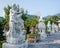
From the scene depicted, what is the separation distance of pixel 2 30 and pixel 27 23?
3021 mm

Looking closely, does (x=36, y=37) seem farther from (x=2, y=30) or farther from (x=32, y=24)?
(x=32, y=24)

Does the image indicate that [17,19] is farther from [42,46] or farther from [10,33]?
[42,46]

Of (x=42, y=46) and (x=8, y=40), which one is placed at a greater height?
(x=8, y=40)

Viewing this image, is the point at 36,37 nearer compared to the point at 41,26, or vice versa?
the point at 36,37

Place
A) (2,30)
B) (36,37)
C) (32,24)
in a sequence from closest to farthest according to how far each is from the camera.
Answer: (36,37)
(2,30)
(32,24)

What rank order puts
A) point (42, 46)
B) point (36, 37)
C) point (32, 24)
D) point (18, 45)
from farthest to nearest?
1. point (32, 24)
2. point (36, 37)
3. point (42, 46)
4. point (18, 45)

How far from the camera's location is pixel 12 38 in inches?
206

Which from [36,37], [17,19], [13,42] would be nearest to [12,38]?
[13,42]

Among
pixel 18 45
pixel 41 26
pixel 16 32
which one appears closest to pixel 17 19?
pixel 16 32

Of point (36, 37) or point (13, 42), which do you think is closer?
point (13, 42)

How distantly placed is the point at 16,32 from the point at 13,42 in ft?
Result: 0.92

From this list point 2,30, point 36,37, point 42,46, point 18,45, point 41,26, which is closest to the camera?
point 18,45

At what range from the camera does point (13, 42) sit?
5230 millimetres

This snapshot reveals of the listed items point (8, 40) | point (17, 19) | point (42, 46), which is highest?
point (17, 19)
